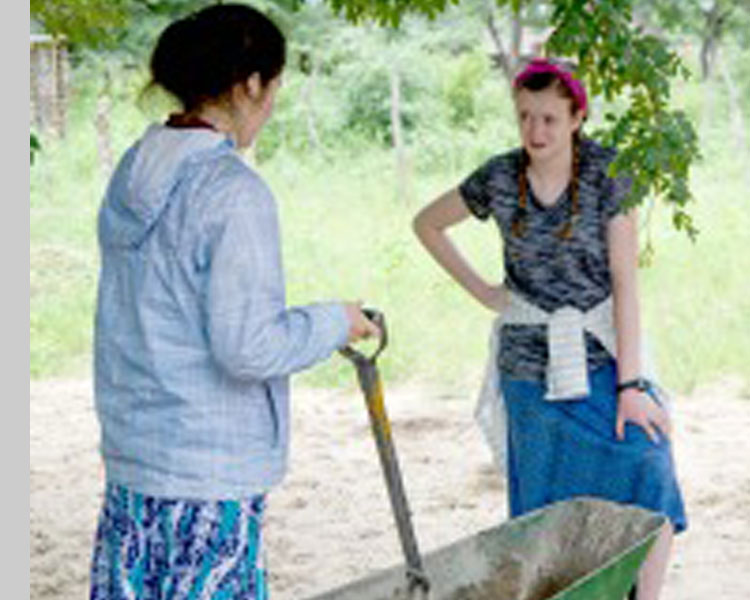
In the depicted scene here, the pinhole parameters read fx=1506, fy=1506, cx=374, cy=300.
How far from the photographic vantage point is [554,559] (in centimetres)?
357

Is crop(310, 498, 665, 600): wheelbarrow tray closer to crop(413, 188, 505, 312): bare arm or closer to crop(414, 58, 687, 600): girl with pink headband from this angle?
→ crop(414, 58, 687, 600): girl with pink headband

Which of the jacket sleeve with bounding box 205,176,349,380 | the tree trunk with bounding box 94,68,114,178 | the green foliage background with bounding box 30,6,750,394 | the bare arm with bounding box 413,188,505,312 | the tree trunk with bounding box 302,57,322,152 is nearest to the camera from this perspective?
the jacket sleeve with bounding box 205,176,349,380

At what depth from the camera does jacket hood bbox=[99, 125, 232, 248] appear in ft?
8.26

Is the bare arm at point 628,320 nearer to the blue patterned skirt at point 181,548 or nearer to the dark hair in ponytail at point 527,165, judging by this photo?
the dark hair in ponytail at point 527,165

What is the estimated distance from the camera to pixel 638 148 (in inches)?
124

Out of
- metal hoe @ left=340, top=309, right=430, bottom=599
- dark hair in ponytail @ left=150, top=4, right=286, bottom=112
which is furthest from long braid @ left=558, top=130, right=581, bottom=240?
dark hair in ponytail @ left=150, top=4, right=286, bottom=112

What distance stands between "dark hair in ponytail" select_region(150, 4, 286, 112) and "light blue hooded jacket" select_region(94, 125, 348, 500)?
87 mm

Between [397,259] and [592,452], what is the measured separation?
7.99 m

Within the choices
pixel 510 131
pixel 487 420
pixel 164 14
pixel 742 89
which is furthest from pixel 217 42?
pixel 742 89

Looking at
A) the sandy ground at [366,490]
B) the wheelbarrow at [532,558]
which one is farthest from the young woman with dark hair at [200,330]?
the sandy ground at [366,490]

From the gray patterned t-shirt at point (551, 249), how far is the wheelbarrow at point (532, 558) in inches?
14.8

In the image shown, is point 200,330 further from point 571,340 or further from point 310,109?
point 310,109

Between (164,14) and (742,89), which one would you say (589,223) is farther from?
(742,89)

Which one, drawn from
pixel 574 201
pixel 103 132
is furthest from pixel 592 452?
pixel 103 132
